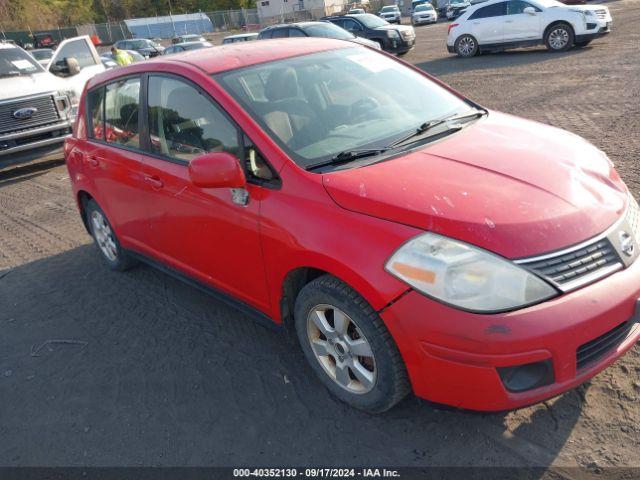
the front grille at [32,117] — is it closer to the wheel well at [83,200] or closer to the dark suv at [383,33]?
the wheel well at [83,200]

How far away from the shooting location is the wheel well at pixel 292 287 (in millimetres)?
2832

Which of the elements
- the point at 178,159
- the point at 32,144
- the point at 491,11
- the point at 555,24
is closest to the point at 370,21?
the point at 491,11

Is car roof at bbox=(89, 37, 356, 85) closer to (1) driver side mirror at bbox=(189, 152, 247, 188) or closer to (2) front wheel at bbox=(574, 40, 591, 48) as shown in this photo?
(1) driver side mirror at bbox=(189, 152, 247, 188)

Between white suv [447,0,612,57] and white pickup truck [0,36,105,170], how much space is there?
36.4 ft

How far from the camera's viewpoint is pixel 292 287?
2.93m

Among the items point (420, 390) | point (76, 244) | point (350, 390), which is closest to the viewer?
point (420, 390)

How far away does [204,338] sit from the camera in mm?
3695

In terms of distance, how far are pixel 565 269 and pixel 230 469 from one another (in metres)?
1.79

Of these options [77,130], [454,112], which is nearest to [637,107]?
[454,112]

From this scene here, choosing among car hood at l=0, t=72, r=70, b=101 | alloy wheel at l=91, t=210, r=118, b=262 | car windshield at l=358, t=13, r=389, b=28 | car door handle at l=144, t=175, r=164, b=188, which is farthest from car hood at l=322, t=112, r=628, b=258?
car windshield at l=358, t=13, r=389, b=28

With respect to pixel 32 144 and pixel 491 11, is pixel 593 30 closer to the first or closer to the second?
pixel 491 11

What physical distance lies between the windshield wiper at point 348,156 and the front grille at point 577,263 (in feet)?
3.55

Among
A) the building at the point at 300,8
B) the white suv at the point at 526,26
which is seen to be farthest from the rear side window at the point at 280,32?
the building at the point at 300,8

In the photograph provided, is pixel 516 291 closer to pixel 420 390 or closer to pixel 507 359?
pixel 507 359
